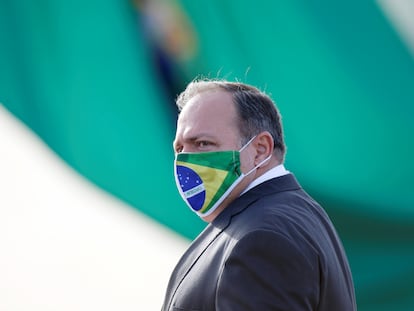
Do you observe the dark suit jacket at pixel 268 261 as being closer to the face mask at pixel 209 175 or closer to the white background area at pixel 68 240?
the face mask at pixel 209 175

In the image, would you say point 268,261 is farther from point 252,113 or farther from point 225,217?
point 252,113

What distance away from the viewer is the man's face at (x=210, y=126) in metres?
1.81

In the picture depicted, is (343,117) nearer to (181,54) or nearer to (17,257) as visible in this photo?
(181,54)

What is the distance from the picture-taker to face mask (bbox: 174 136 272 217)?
1.80m

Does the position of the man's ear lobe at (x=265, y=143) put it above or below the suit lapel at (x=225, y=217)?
above

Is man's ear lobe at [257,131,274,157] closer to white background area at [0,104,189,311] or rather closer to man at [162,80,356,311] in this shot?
man at [162,80,356,311]

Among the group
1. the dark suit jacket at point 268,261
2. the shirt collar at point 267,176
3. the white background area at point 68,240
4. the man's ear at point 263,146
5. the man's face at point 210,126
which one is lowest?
the white background area at point 68,240

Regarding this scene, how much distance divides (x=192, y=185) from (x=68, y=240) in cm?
159

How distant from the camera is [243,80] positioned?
311 cm

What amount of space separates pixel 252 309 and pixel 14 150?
223 cm

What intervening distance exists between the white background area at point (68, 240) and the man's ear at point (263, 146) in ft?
4.68

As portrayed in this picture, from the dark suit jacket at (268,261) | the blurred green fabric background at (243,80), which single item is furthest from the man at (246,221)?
the blurred green fabric background at (243,80)

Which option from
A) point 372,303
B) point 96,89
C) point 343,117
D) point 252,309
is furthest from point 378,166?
point 252,309

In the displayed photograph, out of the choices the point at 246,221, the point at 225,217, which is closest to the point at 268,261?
the point at 246,221
